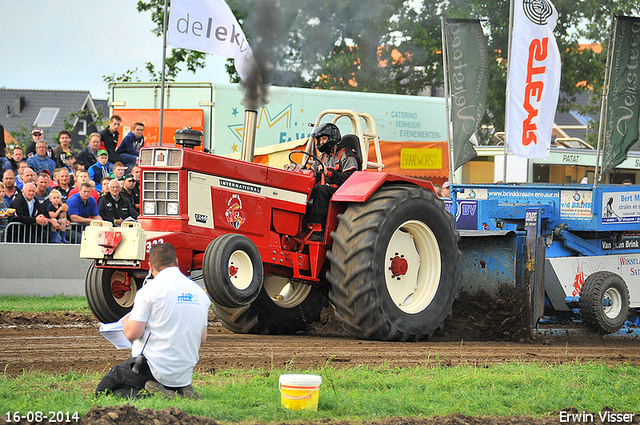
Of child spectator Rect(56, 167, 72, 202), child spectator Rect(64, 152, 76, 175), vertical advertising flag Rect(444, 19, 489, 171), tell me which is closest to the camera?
child spectator Rect(56, 167, 72, 202)

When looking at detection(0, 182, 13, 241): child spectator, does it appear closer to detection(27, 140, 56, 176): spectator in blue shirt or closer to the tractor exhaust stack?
detection(27, 140, 56, 176): spectator in blue shirt

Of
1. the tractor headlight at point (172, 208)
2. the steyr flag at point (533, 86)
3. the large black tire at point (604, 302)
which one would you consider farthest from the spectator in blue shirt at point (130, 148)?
the large black tire at point (604, 302)

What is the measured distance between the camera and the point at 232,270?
6.79 m

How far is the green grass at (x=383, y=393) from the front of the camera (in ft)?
14.1

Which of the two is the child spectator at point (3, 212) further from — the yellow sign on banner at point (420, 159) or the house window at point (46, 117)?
the house window at point (46, 117)

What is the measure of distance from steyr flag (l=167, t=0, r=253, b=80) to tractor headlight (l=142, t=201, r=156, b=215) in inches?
180

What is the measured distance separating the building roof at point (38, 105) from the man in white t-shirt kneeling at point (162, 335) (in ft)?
197

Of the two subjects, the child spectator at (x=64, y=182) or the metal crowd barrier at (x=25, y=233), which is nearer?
the metal crowd barrier at (x=25, y=233)

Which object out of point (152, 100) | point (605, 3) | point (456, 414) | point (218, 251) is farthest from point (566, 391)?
point (605, 3)

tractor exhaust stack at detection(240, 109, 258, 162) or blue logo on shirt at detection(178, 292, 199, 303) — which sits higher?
tractor exhaust stack at detection(240, 109, 258, 162)

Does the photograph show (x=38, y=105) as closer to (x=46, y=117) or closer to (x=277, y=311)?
(x=46, y=117)

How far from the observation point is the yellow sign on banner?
59.1 ft

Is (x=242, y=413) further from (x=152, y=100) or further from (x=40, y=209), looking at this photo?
(x=152, y=100)

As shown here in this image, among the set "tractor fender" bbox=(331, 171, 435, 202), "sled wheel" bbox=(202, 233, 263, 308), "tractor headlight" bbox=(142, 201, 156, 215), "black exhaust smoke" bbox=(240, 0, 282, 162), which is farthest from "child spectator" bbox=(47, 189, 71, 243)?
"sled wheel" bbox=(202, 233, 263, 308)
